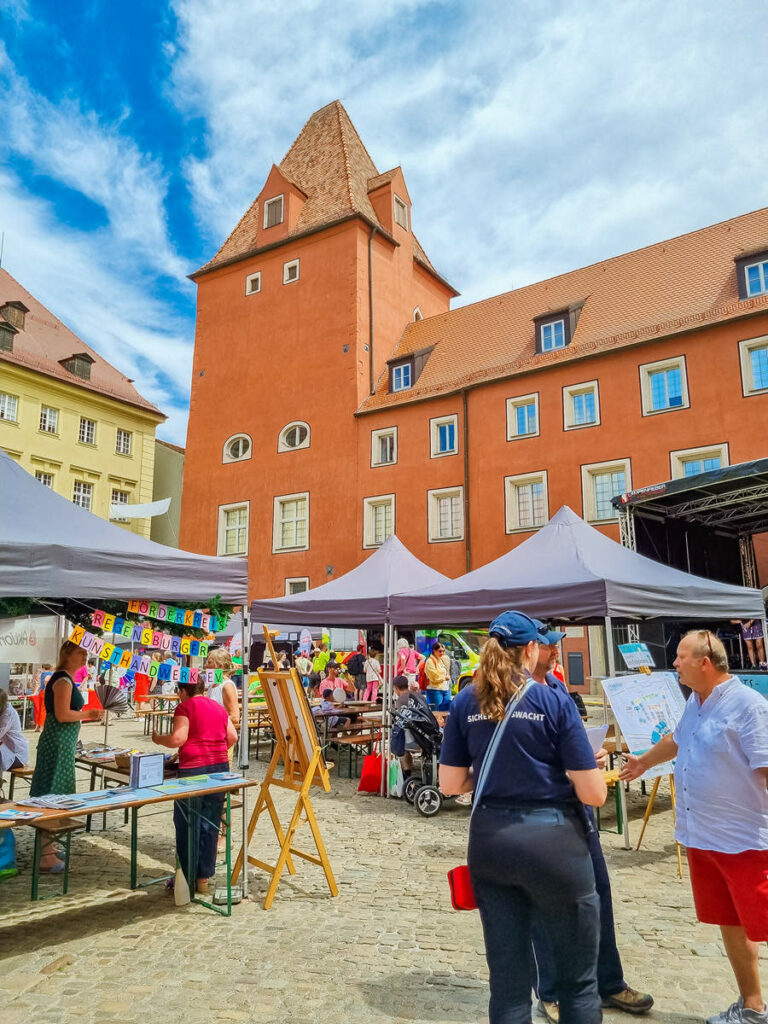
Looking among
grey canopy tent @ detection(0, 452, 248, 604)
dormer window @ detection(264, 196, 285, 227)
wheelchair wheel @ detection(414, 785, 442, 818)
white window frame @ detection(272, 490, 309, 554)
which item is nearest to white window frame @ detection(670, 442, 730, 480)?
white window frame @ detection(272, 490, 309, 554)

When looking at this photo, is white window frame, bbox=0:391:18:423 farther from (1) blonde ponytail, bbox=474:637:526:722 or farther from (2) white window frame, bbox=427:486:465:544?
(1) blonde ponytail, bbox=474:637:526:722

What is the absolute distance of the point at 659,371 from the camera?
22.3 meters

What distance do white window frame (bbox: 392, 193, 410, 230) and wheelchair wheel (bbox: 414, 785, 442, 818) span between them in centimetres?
2725

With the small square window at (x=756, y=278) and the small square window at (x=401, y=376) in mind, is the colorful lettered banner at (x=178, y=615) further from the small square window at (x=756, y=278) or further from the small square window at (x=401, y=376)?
the small square window at (x=401, y=376)

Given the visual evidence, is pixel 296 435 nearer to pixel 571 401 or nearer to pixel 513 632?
pixel 571 401

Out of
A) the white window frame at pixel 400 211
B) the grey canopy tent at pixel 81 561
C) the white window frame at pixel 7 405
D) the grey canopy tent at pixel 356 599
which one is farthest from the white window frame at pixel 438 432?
the grey canopy tent at pixel 81 561

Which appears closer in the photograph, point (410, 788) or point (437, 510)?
point (410, 788)

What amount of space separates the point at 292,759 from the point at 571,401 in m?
19.9

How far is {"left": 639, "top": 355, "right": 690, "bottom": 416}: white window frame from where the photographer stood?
2155 cm

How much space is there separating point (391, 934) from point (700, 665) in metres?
2.66

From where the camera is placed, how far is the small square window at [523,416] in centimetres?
2441

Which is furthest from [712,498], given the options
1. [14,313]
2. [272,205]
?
[14,313]

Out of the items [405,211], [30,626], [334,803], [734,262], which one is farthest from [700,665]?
[405,211]

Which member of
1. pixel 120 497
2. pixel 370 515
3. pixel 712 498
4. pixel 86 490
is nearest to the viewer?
pixel 712 498
